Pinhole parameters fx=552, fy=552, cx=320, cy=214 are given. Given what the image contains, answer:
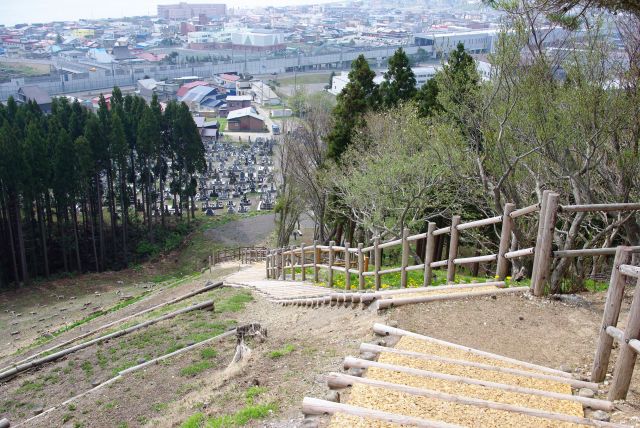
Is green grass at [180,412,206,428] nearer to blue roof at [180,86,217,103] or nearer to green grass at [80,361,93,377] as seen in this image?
green grass at [80,361,93,377]

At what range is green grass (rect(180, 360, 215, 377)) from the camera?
9.12 m

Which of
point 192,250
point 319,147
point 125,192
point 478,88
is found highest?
point 478,88

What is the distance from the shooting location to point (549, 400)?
207 inches

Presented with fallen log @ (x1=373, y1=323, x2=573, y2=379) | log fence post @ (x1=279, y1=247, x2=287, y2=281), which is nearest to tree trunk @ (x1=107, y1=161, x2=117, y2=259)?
log fence post @ (x1=279, y1=247, x2=287, y2=281)

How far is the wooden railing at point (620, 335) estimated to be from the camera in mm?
5136

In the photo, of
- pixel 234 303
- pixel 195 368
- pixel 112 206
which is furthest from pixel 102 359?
pixel 112 206

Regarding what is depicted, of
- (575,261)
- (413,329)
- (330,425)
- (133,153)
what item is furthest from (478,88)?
(133,153)

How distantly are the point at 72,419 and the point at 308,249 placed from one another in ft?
27.7

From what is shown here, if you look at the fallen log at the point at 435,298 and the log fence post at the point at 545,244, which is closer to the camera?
the log fence post at the point at 545,244

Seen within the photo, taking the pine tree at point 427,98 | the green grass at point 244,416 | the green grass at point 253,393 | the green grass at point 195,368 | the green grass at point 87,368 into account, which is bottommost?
the green grass at point 87,368

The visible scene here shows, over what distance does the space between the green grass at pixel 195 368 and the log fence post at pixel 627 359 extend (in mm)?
6157

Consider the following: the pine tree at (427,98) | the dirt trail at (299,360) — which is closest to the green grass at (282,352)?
the dirt trail at (299,360)

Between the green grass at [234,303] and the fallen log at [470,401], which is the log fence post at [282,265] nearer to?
the green grass at [234,303]

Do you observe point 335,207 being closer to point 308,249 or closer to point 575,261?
point 308,249
